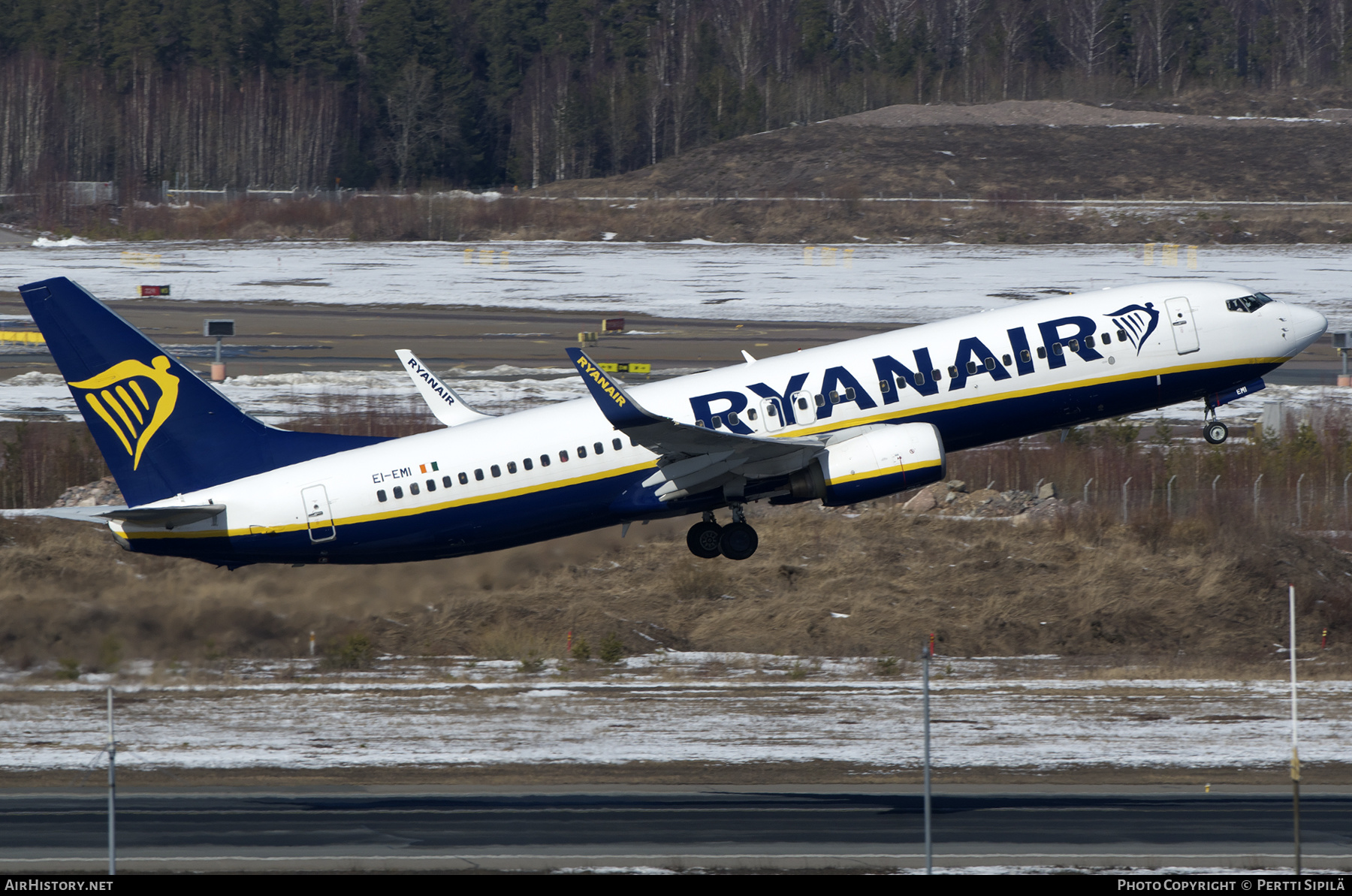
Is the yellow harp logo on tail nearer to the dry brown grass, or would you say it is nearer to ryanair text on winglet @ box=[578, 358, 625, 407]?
ryanair text on winglet @ box=[578, 358, 625, 407]

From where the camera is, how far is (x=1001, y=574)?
6022 centimetres

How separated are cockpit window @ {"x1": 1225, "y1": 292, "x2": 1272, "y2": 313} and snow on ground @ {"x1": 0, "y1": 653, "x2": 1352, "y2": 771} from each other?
12.8 m

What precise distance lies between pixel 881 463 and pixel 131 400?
1836 centimetres

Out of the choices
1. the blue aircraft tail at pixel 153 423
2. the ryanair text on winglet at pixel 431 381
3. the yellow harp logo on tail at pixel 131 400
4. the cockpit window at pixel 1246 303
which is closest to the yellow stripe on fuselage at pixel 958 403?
the cockpit window at pixel 1246 303

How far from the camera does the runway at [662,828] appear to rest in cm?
3625

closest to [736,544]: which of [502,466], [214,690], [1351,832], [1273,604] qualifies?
[502,466]

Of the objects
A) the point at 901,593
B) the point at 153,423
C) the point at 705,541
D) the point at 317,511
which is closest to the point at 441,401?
the point at 317,511

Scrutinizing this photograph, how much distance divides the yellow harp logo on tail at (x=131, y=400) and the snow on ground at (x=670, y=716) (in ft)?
25.6

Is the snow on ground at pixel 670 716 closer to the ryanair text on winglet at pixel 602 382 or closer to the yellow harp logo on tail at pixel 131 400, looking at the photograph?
the yellow harp logo on tail at pixel 131 400

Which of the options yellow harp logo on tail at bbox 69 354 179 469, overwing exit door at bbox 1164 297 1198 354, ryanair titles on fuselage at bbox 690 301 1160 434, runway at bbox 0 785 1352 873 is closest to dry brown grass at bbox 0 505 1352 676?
runway at bbox 0 785 1352 873

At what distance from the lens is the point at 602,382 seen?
36.2 meters

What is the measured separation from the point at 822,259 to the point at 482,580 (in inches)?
3305

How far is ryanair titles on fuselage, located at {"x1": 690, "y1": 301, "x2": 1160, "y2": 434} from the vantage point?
3959cm

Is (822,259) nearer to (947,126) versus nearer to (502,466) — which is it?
(947,126)
